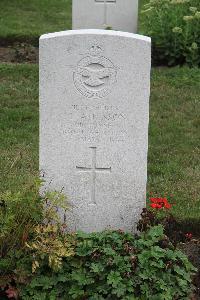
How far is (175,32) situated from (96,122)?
5.20 m

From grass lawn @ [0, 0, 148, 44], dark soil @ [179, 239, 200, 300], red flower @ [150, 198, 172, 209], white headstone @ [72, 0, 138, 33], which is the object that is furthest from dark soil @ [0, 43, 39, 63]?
dark soil @ [179, 239, 200, 300]

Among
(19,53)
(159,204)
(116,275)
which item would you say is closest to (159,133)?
(159,204)

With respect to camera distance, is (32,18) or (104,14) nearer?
(104,14)

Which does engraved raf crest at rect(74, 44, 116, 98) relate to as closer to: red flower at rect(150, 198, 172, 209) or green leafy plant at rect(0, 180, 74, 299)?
green leafy plant at rect(0, 180, 74, 299)

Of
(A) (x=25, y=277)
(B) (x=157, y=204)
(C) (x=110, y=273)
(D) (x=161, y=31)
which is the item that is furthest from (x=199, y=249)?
(D) (x=161, y=31)

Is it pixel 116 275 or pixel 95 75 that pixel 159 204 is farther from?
pixel 95 75

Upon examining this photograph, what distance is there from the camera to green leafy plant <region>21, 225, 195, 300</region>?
4.15m

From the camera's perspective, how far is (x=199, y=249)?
476 centimetres

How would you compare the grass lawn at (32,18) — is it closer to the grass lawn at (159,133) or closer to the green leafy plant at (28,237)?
the grass lawn at (159,133)

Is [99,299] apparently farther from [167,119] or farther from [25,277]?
[167,119]

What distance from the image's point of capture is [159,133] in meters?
7.15

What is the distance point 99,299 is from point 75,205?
0.79 meters

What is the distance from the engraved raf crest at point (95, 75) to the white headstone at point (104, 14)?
587 cm

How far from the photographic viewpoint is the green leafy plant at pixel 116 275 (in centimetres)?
415
